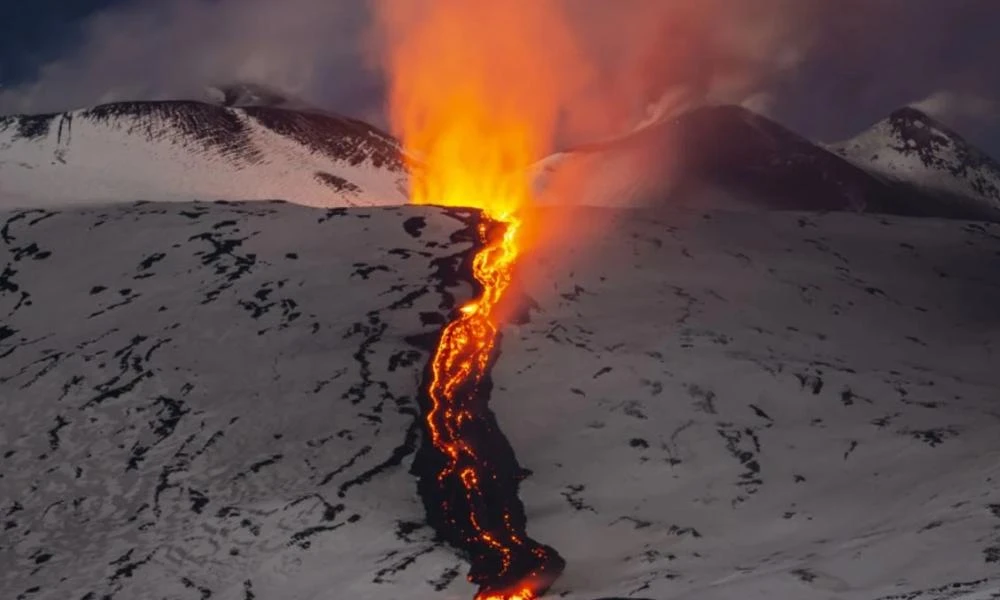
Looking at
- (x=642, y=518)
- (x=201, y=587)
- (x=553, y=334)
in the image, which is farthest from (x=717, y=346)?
(x=201, y=587)

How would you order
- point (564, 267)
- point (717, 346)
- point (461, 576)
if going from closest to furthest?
point (461, 576) → point (717, 346) → point (564, 267)

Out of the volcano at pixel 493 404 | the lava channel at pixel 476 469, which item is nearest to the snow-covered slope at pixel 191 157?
the volcano at pixel 493 404

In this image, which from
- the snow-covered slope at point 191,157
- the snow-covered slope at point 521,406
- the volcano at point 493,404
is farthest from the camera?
the snow-covered slope at point 191,157

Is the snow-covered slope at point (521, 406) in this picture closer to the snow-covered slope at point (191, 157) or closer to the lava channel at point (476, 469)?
the lava channel at point (476, 469)

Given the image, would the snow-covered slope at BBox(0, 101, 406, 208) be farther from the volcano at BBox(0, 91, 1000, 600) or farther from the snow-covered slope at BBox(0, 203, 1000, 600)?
the snow-covered slope at BBox(0, 203, 1000, 600)

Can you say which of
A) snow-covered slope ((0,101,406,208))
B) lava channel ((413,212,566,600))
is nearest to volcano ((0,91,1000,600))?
lava channel ((413,212,566,600))

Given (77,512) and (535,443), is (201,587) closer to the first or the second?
(77,512)

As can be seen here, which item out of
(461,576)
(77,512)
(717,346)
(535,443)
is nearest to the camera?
(461,576)

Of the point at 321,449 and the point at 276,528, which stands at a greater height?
the point at 321,449
